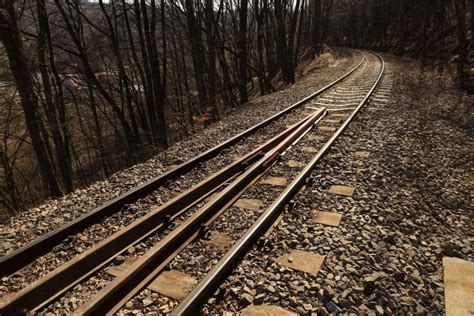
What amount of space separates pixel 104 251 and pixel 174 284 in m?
0.99

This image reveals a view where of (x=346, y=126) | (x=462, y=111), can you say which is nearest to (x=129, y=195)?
(x=346, y=126)

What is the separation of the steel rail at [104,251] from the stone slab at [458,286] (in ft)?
10.9

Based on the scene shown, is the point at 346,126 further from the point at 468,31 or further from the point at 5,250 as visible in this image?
the point at 468,31

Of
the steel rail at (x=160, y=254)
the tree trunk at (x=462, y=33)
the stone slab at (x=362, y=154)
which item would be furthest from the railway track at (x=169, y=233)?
the tree trunk at (x=462, y=33)

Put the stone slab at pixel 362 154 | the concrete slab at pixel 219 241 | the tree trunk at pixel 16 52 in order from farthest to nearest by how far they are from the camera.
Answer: the tree trunk at pixel 16 52 → the stone slab at pixel 362 154 → the concrete slab at pixel 219 241

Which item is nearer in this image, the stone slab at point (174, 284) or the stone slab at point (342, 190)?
the stone slab at point (174, 284)

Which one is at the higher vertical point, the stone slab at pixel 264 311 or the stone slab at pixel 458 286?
the stone slab at pixel 264 311

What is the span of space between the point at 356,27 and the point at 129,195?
2646 inches

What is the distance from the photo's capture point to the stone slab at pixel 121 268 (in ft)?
11.8

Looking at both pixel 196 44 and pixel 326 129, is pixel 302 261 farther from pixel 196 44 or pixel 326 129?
pixel 196 44

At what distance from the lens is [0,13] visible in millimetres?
8758

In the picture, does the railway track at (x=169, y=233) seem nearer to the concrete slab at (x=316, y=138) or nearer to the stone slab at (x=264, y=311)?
the concrete slab at (x=316, y=138)

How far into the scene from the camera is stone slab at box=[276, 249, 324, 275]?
3542 mm

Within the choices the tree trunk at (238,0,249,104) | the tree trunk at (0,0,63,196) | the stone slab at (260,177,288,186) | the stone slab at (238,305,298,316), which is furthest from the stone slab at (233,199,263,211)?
the tree trunk at (238,0,249,104)
